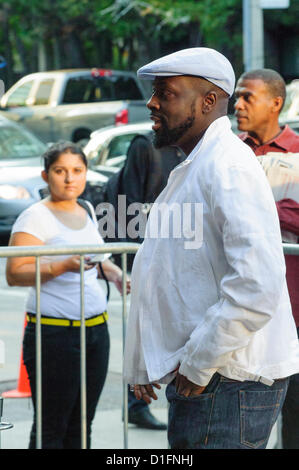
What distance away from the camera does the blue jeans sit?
Answer: 3.18 metres

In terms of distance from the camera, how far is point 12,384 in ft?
24.3

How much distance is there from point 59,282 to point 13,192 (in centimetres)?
848

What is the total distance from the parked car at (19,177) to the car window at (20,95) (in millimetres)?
8527

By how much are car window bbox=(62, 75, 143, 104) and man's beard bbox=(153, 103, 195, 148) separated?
20.0m

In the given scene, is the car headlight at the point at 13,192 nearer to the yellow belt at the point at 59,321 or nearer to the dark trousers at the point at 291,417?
the yellow belt at the point at 59,321

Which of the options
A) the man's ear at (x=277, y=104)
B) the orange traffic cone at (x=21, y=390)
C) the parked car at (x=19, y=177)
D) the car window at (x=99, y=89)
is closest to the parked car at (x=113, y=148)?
the parked car at (x=19, y=177)

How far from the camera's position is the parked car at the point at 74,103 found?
22.0 metres

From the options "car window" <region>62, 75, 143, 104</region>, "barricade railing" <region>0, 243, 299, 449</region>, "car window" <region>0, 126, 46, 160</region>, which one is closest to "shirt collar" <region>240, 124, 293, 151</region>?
"barricade railing" <region>0, 243, 299, 449</region>

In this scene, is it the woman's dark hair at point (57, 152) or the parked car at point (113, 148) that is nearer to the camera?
the woman's dark hair at point (57, 152)

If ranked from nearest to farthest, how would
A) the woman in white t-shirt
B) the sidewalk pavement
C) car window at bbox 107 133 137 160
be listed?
the woman in white t-shirt, the sidewalk pavement, car window at bbox 107 133 137 160

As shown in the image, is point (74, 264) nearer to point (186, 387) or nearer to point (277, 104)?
point (277, 104)

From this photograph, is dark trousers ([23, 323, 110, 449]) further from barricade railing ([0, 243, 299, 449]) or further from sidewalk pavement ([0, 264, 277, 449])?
sidewalk pavement ([0, 264, 277, 449])

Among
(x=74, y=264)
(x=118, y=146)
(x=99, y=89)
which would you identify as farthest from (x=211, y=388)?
(x=99, y=89)

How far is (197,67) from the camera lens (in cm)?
318
